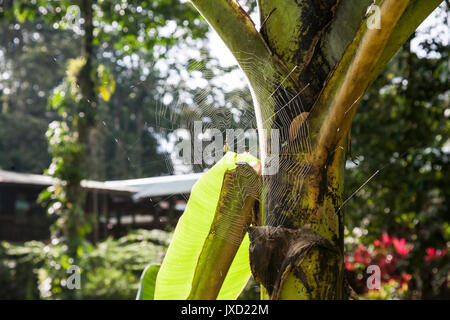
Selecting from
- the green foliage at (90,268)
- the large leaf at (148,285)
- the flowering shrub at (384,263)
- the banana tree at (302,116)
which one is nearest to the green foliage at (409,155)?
the flowering shrub at (384,263)

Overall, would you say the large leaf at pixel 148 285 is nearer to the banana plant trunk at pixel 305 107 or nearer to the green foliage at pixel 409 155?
the banana plant trunk at pixel 305 107

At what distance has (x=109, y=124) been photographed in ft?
3.27

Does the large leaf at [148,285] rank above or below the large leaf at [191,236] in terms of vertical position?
below

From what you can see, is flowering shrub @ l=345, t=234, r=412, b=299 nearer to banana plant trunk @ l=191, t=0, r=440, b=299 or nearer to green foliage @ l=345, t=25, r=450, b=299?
green foliage @ l=345, t=25, r=450, b=299

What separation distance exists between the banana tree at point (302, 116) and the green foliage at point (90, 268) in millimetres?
3752

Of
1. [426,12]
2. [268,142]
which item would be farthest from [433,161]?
[268,142]

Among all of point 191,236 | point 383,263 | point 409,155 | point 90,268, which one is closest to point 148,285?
point 191,236

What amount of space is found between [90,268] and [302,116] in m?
4.89

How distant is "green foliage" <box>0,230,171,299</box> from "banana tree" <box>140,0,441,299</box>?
148 inches

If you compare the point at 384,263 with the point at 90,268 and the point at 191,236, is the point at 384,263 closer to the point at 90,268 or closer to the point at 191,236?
the point at 90,268

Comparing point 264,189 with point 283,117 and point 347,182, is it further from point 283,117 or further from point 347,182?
point 347,182

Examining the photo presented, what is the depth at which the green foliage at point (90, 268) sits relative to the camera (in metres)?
4.63

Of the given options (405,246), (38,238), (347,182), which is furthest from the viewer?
(38,238)
